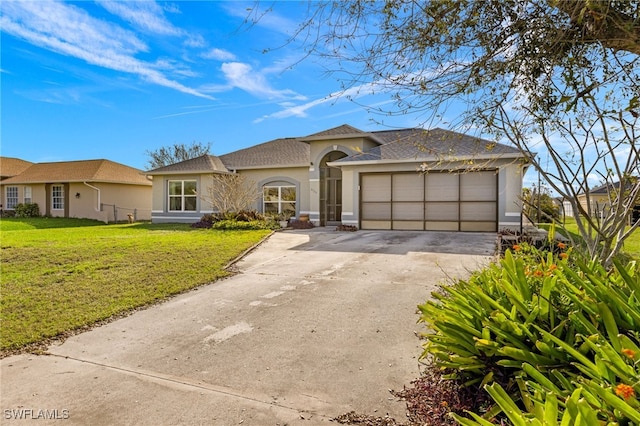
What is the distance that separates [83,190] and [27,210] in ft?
16.5

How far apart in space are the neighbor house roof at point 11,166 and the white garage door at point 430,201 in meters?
30.4

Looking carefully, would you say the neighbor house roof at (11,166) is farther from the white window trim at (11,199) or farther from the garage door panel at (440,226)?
the garage door panel at (440,226)

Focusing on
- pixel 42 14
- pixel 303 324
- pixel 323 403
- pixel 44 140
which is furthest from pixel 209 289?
pixel 44 140

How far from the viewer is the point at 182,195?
22672mm

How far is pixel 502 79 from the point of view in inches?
155

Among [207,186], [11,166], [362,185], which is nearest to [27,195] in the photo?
[11,166]

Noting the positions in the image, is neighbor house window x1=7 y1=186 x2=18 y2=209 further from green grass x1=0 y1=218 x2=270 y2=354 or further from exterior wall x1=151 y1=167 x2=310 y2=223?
green grass x1=0 y1=218 x2=270 y2=354

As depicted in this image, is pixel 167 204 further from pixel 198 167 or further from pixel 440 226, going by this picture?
pixel 440 226

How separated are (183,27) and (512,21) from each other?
4880 millimetres

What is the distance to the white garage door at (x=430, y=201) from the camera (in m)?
16.0

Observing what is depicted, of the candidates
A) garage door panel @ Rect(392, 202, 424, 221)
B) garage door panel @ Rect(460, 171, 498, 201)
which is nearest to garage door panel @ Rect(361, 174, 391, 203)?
garage door panel @ Rect(392, 202, 424, 221)

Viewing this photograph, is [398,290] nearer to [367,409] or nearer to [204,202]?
[367,409]

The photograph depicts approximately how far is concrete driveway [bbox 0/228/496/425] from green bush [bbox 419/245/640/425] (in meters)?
0.85

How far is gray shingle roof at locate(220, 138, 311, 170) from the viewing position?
2058 centimetres
